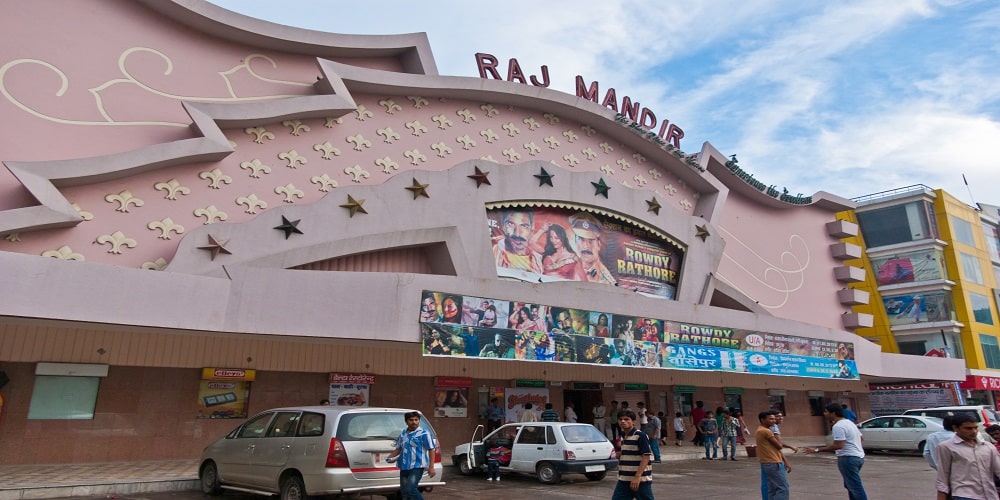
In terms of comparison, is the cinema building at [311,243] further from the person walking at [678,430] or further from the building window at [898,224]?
the building window at [898,224]

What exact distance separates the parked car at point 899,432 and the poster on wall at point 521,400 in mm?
10689

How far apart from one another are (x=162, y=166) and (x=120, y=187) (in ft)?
3.52

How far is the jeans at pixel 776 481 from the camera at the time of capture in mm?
8320

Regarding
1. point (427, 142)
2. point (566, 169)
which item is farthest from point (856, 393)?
point (427, 142)

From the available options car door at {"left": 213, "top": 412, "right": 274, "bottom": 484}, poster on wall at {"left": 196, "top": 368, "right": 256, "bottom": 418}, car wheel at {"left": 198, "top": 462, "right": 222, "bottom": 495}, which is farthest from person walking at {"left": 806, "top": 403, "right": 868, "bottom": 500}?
poster on wall at {"left": 196, "top": 368, "right": 256, "bottom": 418}

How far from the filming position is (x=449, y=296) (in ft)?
55.3

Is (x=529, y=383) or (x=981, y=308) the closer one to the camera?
(x=529, y=383)

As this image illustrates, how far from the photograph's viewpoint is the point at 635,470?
795 cm

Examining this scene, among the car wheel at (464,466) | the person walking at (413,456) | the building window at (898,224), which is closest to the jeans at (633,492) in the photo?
the person walking at (413,456)

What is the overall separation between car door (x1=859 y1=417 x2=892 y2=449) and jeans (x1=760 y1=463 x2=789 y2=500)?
17.3m

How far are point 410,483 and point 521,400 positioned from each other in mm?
14184

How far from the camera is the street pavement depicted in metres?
11.8

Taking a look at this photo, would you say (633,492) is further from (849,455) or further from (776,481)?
(849,455)

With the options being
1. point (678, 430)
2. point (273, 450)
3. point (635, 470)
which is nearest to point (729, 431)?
point (678, 430)
